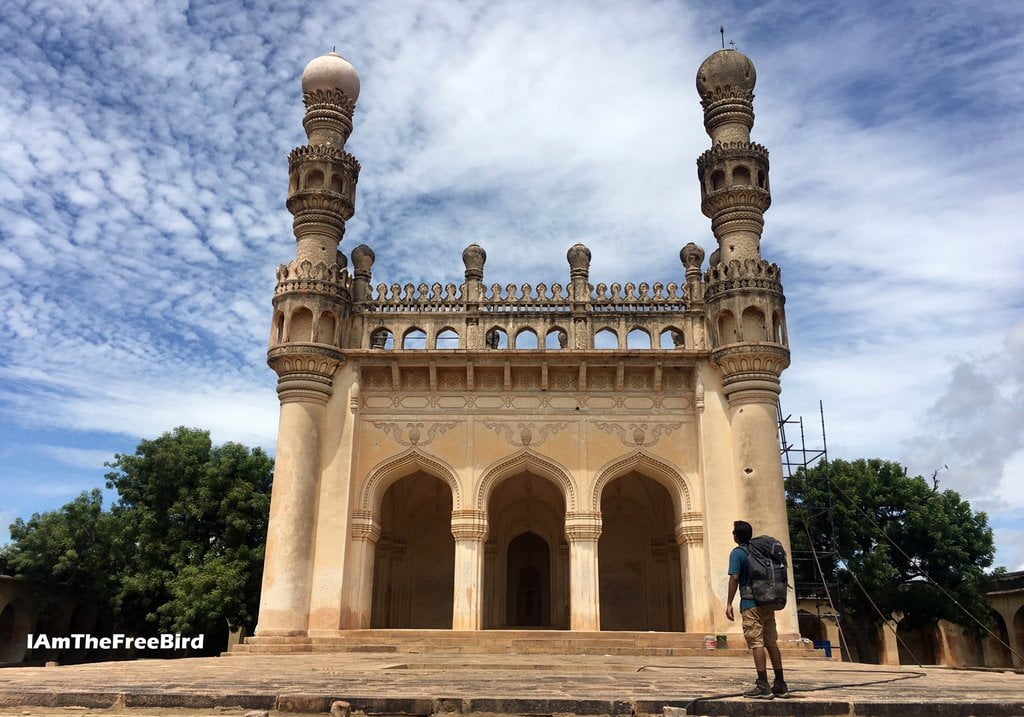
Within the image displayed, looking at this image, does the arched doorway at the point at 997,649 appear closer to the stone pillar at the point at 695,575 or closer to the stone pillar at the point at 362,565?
the stone pillar at the point at 695,575

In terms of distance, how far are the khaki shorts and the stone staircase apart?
868 cm

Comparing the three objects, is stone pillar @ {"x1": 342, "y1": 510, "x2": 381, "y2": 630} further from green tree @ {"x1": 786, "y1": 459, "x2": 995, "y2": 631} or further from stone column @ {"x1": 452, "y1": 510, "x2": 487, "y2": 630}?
green tree @ {"x1": 786, "y1": 459, "x2": 995, "y2": 631}

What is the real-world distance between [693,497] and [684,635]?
9.92 feet

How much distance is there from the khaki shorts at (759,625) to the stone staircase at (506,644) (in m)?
8.68

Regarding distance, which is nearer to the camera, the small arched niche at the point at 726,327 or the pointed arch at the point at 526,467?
the pointed arch at the point at 526,467

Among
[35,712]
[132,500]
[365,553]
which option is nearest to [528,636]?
[365,553]

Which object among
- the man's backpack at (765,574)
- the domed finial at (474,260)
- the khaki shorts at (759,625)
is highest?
the domed finial at (474,260)

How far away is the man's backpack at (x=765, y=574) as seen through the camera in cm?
641

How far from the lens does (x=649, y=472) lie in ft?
60.8

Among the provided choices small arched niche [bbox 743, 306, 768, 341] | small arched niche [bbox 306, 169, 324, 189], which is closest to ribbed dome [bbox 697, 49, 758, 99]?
small arched niche [bbox 743, 306, 768, 341]

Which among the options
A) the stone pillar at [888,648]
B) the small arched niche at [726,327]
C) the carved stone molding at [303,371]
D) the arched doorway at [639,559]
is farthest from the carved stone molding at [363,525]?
the stone pillar at [888,648]

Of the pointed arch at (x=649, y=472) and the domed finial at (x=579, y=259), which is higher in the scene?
the domed finial at (x=579, y=259)

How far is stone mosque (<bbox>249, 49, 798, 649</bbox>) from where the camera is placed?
57.2ft

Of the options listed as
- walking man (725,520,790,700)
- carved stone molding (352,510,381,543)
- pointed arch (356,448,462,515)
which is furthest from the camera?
pointed arch (356,448,462,515)
